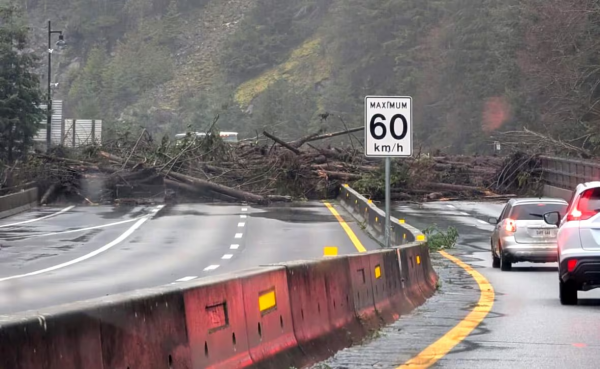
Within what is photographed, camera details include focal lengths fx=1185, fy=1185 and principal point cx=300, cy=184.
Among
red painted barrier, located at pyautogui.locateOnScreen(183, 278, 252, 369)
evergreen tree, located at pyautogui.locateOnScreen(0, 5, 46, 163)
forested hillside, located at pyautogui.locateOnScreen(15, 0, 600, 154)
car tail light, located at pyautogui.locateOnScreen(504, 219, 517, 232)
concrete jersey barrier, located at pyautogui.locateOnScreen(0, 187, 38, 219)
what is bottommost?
red painted barrier, located at pyautogui.locateOnScreen(183, 278, 252, 369)

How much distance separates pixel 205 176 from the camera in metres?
44.1

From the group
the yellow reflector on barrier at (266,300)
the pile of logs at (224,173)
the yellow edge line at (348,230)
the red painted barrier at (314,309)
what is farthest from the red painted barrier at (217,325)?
the pile of logs at (224,173)

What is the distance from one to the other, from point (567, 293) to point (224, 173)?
30004 millimetres

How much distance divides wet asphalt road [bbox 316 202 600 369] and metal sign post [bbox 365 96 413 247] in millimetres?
2209

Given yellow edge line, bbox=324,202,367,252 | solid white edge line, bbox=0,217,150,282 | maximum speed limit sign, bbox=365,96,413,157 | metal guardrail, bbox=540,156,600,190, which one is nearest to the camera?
maximum speed limit sign, bbox=365,96,413,157

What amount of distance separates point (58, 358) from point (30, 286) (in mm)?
13637

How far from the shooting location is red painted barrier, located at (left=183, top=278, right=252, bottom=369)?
6750 millimetres

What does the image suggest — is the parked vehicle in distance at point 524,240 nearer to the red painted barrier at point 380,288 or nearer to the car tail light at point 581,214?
the car tail light at point 581,214

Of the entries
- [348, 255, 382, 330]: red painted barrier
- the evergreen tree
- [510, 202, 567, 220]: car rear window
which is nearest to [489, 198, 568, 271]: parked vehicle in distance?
[510, 202, 567, 220]: car rear window

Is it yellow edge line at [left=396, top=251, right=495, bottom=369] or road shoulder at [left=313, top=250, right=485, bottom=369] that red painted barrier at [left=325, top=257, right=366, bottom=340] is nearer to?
road shoulder at [left=313, top=250, right=485, bottom=369]

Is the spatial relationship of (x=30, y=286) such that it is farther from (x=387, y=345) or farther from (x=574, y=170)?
(x=574, y=170)

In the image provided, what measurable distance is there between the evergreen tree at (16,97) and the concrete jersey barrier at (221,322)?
47747 mm

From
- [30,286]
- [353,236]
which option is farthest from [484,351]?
[353,236]

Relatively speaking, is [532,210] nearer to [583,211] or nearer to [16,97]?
[583,211]
